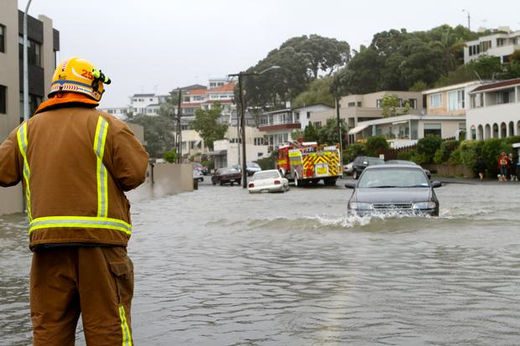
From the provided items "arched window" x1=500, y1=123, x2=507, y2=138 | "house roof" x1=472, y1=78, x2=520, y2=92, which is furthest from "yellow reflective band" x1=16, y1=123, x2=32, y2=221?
"arched window" x1=500, y1=123, x2=507, y2=138

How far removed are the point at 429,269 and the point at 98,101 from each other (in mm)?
6879

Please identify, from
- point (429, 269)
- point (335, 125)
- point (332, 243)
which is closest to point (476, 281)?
point (429, 269)

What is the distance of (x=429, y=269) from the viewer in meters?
10.8

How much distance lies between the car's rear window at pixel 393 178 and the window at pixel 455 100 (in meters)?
63.2

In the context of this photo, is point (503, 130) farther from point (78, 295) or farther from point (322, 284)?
point (78, 295)

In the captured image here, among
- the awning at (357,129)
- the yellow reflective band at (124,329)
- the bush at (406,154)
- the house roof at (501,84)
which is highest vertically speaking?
the house roof at (501,84)

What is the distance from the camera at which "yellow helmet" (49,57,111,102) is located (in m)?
4.74

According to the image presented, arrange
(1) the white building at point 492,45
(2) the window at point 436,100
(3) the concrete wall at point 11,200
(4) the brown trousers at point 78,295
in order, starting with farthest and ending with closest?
1. (1) the white building at point 492,45
2. (2) the window at point 436,100
3. (3) the concrete wall at point 11,200
4. (4) the brown trousers at point 78,295

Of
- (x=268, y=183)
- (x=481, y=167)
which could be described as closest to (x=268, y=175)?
(x=268, y=183)

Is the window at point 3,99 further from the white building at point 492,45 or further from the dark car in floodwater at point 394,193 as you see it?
the white building at point 492,45

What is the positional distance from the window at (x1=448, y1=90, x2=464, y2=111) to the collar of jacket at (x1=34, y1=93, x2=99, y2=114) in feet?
251

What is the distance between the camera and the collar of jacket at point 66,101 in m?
4.71

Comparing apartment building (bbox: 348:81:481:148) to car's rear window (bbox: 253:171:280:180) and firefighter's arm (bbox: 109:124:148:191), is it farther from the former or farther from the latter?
firefighter's arm (bbox: 109:124:148:191)

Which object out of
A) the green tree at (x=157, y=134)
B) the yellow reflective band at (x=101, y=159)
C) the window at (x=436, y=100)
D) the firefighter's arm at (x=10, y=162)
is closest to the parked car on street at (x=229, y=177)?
the window at (x=436, y=100)
